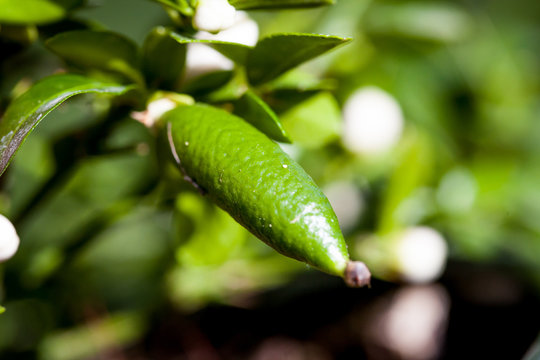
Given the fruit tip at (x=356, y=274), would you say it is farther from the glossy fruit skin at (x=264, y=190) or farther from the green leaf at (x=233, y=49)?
the green leaf at (x=233, y=49)

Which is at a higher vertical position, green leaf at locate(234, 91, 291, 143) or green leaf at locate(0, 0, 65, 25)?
green leaf at locate(0, 0, 65, 25)

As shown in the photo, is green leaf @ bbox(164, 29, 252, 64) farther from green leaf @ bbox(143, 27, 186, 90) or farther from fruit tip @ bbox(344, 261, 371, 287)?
fruit tip @ bbox(344, 261, 371, 287)

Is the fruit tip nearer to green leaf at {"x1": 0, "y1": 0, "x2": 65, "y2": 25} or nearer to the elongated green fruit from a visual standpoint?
the elongated green fruit

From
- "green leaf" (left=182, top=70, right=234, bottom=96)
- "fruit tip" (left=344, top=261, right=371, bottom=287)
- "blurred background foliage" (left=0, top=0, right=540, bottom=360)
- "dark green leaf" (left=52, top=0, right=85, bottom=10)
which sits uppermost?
"dark green leaf" (left=52, top=0, right=85, bottom=10)

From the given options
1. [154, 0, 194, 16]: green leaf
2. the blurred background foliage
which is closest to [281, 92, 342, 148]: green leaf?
the blurred background foliage

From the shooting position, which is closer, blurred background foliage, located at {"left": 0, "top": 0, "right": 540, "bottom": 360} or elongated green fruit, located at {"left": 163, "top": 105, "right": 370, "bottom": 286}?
elongated green fruit, located at {"left": 163, "top": 105, "right": 370, "bottom": 286}

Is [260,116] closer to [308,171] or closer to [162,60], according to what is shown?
[162,60]

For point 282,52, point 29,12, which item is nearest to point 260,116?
point 282,52

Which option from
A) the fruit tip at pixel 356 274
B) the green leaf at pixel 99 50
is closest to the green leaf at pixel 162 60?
the green leaf at pixel 99 50
